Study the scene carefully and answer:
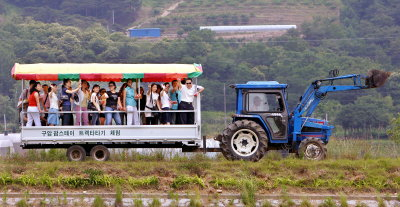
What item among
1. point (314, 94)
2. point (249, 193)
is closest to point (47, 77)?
point (249, 193)

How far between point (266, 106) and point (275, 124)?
0.56 metres

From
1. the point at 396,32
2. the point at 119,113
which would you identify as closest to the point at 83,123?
the point at 119,113

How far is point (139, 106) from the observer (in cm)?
2402

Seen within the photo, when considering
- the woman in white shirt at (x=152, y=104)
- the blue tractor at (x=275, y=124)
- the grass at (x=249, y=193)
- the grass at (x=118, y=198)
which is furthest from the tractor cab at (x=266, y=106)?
the grass at (x=118, y=198)

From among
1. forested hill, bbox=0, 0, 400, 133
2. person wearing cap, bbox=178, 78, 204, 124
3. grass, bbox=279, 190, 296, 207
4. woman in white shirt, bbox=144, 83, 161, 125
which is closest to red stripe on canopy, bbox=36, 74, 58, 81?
woman in white shirt, bbox=144, 83, 161, 125

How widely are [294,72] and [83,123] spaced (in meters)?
71.8

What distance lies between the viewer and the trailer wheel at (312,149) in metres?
23.5

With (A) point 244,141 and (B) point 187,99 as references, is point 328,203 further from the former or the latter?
(B) point 187,99

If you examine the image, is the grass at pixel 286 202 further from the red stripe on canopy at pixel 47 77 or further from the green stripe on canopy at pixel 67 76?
the red stripe on canopy at pixel 47 77

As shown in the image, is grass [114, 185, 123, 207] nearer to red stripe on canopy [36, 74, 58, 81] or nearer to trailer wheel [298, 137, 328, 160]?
red stripe on canopy [36, 74, 58, 81]

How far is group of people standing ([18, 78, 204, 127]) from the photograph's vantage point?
2359cm

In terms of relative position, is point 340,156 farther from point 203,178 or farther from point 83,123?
point 83,123

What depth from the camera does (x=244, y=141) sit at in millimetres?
23547

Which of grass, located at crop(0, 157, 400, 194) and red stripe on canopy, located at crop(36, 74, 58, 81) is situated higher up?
red stripe on canopy, located at crop(36, 74, 58, 81)
